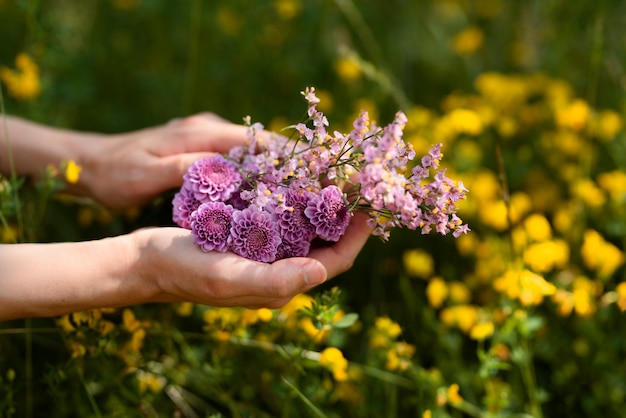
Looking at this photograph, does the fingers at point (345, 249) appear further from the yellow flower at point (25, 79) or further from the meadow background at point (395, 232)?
the yellow flower at point (25, 79)

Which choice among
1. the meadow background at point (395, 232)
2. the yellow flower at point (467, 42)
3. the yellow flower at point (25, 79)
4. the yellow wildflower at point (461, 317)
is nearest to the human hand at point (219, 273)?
the meadow background at point (395, 232)

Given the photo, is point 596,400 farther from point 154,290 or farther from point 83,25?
point 83,25

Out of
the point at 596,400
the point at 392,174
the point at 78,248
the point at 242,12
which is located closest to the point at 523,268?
the point at 596,400

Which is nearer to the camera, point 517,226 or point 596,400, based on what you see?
point 596,400

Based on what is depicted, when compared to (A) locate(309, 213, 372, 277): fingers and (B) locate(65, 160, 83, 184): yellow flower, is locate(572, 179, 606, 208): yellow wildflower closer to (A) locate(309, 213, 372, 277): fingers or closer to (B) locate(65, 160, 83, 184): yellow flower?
(A) locate(309, 213, 372, 277): fingers

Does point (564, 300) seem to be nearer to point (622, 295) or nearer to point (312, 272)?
point (622, 295)

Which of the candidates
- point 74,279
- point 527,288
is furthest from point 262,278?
point 527,288
